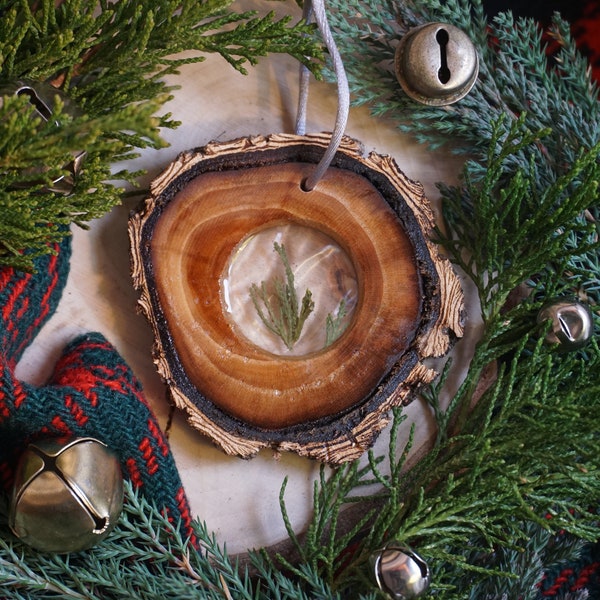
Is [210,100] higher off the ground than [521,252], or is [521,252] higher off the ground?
[210,100]

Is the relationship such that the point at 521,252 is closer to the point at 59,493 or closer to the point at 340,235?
the point at 340,235

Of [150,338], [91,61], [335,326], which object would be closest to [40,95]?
[91,61]

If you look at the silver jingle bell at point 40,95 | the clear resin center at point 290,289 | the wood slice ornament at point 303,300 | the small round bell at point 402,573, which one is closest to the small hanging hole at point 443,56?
the wood slice ornament at point 303,300

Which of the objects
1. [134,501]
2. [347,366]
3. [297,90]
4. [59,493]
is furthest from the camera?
[297,90]

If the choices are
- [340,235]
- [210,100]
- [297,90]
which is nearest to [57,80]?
[210,100]

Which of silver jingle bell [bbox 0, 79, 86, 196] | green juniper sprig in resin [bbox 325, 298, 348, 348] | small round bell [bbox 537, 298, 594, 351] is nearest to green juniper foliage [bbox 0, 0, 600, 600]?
small round bell [bbox 537, 298, 594, 351]

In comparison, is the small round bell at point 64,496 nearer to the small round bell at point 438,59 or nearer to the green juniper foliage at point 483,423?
the green juniper foliage at point 483,423

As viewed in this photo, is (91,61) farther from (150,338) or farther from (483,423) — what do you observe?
(483,423)

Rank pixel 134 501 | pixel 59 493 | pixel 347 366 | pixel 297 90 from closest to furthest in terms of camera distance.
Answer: pixel 59 493
pixel 134 501
pixel 347 366
pixel 297 90
